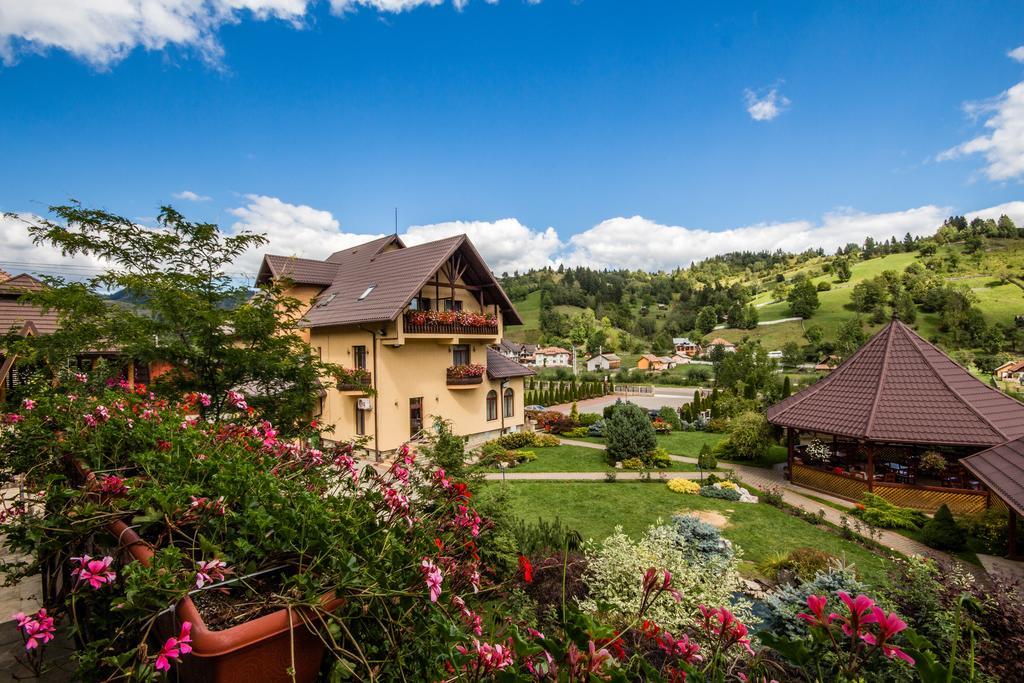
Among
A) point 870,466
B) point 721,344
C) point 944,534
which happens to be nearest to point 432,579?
point 944,534

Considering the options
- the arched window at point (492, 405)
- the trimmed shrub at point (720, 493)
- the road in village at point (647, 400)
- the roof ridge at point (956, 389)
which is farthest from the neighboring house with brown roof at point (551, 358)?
the trimmed shrub at point (720, 493)

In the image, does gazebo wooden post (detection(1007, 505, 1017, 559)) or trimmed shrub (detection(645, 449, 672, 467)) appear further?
trimmed shrub (detection(645, 449, 672, 467))

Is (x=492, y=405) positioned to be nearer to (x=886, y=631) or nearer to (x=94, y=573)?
(x=94, y=573)

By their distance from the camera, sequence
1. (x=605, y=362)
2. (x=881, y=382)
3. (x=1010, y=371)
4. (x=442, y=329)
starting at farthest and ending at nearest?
1. (x=605, y=362)
2. (x=1010, y=371)
3. (x=442, y=329)
4. (x=881, y=382)

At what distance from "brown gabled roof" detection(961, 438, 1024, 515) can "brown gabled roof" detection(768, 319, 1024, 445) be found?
2088 mm

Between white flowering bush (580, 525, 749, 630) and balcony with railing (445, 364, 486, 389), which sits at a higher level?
balcony with railing (445, 364, 486, 389)

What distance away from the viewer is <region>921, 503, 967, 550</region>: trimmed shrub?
945 cm

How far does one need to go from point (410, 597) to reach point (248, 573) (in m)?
0.55

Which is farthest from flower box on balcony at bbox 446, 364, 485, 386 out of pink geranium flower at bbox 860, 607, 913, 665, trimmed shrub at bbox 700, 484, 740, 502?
pink geranium flower at bbox 860, 607, 913, 665

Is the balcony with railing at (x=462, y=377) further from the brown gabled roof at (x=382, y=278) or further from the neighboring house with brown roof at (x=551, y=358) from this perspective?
the neighboring house with brown roof at (x=551, y=358)

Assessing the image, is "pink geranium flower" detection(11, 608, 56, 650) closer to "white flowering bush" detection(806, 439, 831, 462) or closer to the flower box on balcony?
the flower box on balcony

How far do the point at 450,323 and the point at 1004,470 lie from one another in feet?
45.7

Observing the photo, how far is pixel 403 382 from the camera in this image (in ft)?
52.4

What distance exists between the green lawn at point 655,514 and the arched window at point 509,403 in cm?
622
